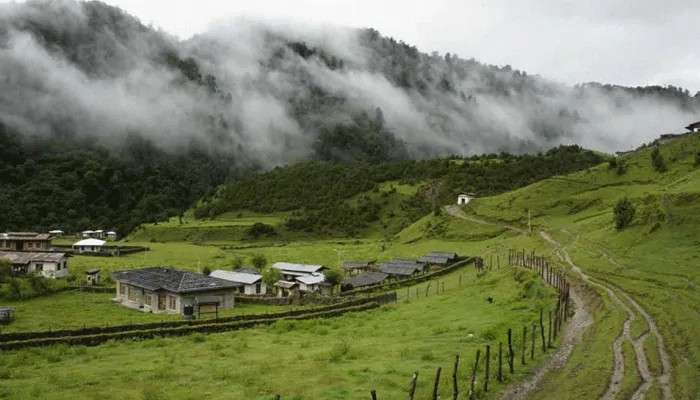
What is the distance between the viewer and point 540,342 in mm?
30859

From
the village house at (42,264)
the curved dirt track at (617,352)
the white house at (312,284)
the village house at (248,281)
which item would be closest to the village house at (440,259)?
the white house at (312,284)

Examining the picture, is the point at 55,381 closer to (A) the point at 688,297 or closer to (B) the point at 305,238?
(A) the point at 688,297

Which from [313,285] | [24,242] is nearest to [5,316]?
[313,285]

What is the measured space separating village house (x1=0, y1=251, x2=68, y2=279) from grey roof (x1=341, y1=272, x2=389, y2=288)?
137 feet

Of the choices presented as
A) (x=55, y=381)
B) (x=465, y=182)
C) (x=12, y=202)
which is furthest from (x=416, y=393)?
(x=12, y=202)

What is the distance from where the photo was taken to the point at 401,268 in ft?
281

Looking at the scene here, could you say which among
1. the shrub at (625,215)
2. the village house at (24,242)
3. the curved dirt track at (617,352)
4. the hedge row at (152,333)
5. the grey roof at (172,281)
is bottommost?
the hedge row at (152,333)

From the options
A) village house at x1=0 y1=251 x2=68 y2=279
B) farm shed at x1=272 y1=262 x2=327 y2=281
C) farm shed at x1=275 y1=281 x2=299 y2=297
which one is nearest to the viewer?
farm shed at x1=275 y1=281 x2=299 y2=297

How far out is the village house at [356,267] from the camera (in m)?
95.2

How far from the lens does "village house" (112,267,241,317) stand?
61.1m

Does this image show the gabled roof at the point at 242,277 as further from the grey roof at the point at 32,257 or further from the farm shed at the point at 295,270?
the grey roof at the point at 32,257

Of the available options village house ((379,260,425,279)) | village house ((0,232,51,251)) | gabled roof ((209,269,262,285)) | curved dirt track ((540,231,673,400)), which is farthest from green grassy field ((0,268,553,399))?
village house ((0,232,51,251))

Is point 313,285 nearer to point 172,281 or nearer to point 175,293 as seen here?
point 172,281

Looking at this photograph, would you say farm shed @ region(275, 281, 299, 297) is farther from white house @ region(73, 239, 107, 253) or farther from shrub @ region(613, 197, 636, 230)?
white house @ region(73, 239, 107, 253)
